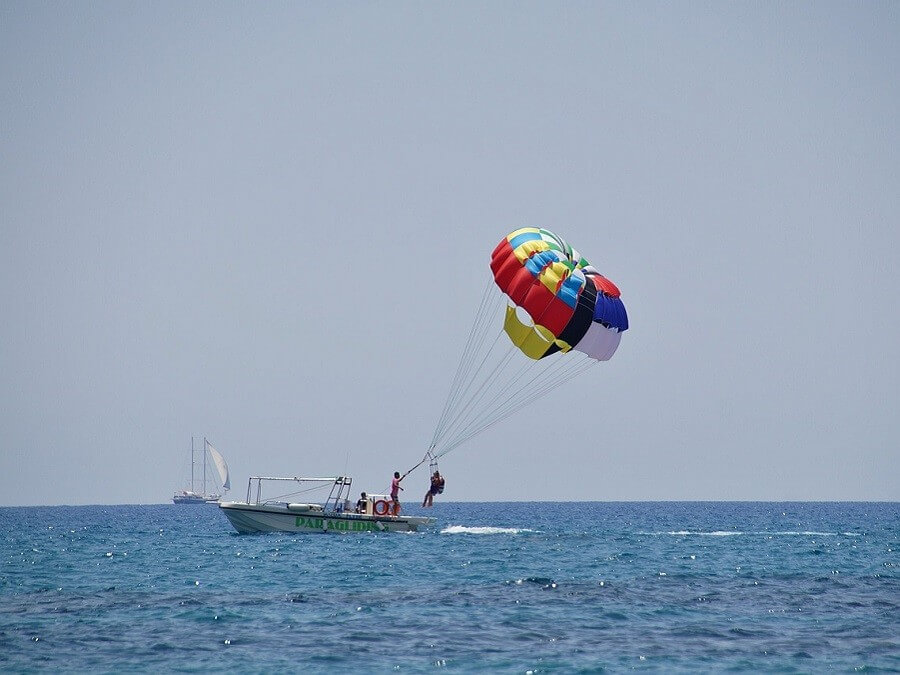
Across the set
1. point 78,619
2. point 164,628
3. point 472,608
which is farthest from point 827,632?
point 78,619

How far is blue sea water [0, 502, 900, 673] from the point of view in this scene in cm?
1809

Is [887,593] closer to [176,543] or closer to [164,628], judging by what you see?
[164,628]

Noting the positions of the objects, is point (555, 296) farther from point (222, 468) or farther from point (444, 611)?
point (222, 468)

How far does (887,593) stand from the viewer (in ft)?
89.0

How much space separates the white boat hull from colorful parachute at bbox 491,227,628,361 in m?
11.9

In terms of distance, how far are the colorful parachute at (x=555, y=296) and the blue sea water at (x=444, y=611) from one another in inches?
274

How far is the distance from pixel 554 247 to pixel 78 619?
1875 centimetres

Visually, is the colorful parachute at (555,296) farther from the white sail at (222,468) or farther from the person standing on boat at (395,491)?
the white sail at (222,468)

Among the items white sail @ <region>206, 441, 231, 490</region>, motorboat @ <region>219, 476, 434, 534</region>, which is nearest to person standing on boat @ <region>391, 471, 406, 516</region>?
motorboat @ <region>219, 476, 434, 534</region>

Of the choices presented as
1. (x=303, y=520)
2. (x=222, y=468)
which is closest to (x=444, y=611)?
(x=303, y=520)

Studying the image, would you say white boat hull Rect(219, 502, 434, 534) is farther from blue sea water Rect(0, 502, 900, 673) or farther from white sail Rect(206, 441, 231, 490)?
white sail Rect(206, 441, 231, 490)

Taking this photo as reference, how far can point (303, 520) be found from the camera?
142 feet

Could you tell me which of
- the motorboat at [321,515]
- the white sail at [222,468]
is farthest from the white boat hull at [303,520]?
the white sail at [222,468]

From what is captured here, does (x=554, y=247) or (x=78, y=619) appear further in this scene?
(x=554, y=247)
